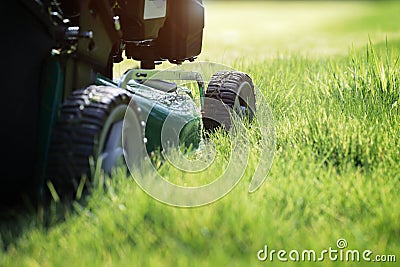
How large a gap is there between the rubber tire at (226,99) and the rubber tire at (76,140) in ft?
3.38

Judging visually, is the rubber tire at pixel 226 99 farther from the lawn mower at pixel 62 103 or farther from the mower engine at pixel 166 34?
the lawn mower at pixel 62 103

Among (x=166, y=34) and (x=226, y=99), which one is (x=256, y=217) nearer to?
(x=226, y=99)

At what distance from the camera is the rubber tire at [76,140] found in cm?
212

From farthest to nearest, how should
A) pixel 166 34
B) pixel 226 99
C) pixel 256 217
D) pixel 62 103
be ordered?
pixel 166 34, pixel 226 99, pixel 62 103, pixel 256 217

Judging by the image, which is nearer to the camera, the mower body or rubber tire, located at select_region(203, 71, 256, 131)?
the mower body

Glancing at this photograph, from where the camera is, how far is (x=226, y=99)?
3.32 metres

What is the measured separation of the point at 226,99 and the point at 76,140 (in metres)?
1.30

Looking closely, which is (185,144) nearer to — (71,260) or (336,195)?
(336,195)

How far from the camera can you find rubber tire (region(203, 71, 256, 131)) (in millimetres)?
3256

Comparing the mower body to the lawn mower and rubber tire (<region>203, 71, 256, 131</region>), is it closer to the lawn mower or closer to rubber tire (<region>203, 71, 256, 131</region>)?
the lawn mower

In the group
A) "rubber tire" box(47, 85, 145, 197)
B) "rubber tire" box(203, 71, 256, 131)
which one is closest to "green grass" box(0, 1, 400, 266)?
"rubber tire" box(47, 85, 145, 197)

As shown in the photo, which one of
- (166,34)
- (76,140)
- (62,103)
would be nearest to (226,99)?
(166,34)

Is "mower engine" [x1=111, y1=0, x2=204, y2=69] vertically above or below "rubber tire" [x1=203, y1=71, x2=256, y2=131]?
above

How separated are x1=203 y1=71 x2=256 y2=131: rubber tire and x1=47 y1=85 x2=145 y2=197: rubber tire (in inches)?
40.5
